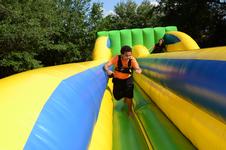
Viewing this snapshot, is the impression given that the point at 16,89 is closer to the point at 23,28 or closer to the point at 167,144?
the point at 167,144

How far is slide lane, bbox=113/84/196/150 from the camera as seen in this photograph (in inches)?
115

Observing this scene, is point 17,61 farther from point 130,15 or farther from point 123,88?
point 130,15

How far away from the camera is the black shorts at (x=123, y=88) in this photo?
15.2 ft

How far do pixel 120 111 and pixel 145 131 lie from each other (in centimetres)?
102

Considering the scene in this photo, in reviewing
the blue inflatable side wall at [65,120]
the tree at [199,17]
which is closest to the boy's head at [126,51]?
the blue inflatable side wall at [65,120]

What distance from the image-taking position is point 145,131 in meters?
3.43

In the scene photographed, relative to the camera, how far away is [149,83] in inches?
203

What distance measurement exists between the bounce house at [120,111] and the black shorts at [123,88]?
0.14 m

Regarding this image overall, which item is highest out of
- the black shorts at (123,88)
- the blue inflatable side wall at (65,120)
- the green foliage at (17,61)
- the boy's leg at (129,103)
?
the blue inflatable side wall at (65,120)

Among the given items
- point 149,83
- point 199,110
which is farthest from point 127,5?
point 199,110

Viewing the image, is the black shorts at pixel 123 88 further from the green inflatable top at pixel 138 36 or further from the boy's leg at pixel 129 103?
the green inflatable top at pixel 138 36

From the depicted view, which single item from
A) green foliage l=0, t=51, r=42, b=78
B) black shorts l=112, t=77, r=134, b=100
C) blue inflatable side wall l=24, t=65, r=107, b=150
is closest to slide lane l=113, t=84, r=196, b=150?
black shorts l=112, t=77, r=134, b=100

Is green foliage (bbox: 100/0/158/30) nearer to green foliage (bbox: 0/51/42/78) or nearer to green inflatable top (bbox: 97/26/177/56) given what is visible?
green foliage (bbox: 0/51/42/78)

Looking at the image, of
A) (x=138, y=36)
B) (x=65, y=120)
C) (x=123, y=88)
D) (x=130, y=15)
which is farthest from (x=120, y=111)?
(x=130, y=15)
